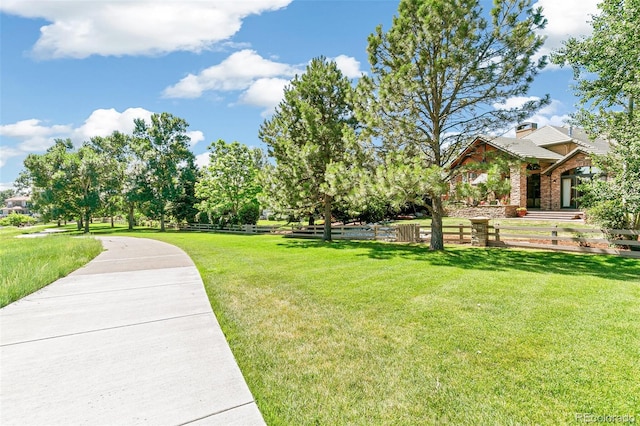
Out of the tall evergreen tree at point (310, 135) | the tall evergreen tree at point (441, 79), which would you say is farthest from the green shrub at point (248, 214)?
the tall evergreen tree at point (441, 79)

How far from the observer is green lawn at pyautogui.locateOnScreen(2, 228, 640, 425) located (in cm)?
282

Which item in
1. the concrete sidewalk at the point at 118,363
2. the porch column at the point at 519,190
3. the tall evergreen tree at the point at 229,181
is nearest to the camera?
the concrete sidewalk at the point at 118,363

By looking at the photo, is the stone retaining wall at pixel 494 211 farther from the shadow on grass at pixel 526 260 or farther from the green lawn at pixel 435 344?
the green lawn at pixel 435 344

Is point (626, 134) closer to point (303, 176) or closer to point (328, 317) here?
point (328, 317)

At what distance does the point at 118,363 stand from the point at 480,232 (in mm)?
13884

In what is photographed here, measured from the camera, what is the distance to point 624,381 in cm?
318

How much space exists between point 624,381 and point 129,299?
23.5ft

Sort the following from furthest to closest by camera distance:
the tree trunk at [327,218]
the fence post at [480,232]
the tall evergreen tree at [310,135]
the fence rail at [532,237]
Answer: the tree trunk at [327,218] < the tall evergreen tree at [310,135] < the fence post at [480,232] < the fence rail at [532,237]

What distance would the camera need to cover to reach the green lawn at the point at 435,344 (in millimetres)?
2824

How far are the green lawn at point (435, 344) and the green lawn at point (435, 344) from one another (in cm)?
2

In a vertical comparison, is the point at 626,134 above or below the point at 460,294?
above

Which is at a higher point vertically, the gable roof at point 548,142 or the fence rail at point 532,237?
the gable roof at point 548,142

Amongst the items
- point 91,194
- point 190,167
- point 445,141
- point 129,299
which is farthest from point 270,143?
point 91,194

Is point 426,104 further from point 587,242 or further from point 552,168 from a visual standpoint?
point 552,168
